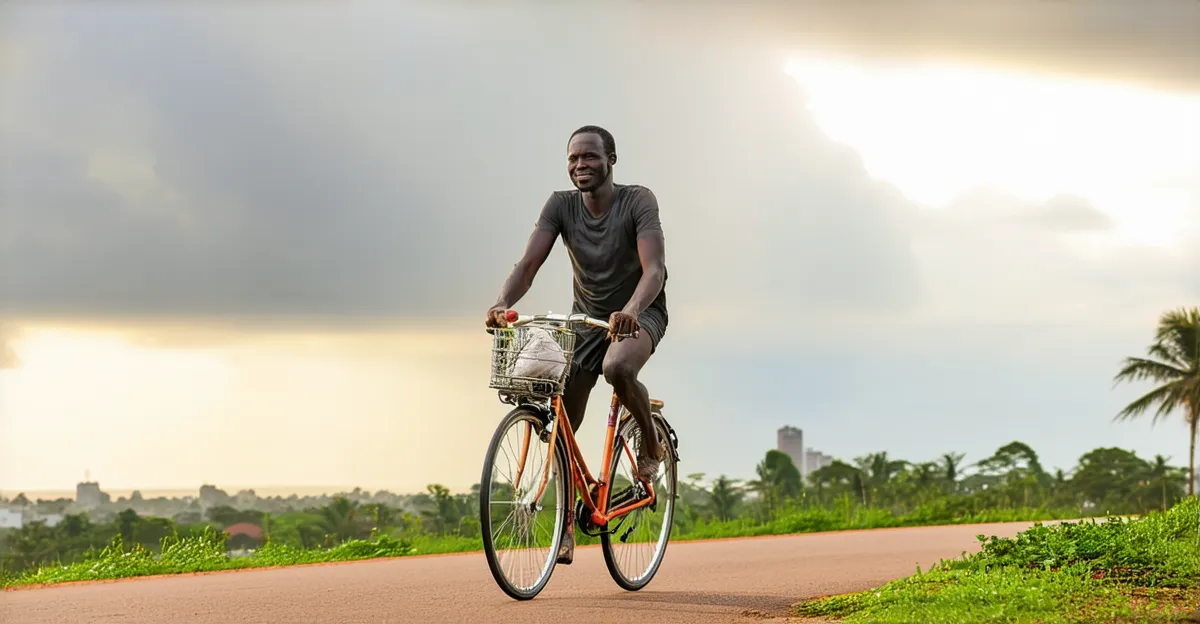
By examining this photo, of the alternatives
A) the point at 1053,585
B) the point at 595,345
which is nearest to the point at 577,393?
the point at 595,345

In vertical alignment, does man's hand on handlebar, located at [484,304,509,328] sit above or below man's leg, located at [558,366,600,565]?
above

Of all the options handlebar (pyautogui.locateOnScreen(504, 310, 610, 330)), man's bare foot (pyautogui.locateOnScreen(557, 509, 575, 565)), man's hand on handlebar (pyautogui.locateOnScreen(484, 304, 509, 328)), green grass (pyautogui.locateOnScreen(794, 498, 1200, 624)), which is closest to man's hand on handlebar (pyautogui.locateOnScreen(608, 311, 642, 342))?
handlebar (pyautogui.locateOnScreen(504, 310, 610, 330))

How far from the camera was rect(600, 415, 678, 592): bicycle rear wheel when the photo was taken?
7.86 meters

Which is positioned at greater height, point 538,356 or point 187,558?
point 538,356

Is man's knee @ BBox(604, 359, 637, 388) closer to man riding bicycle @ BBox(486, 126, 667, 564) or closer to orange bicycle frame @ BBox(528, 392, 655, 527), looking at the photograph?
man riding bicycle @ BBox(486, 126, 667, 564)

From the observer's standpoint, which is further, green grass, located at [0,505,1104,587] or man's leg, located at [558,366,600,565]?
green grass, located at [0,505,1104,587]

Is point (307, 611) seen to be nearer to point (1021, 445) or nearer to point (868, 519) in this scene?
point (868, 519)

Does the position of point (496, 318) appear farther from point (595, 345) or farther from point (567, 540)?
point (567, 540)

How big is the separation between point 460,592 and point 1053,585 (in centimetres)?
349

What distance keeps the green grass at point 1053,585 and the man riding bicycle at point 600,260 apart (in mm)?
1646

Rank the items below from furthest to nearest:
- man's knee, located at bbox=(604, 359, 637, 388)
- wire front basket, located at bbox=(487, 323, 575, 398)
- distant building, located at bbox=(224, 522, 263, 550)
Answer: distant building, located at bbox=(224, 522, 263, 550) → man's knee, located at bbox=(604, 359, 637, 388) → wire front basket, located at bbox=(487, 323, 575, 398)

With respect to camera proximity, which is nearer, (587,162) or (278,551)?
(587,162)

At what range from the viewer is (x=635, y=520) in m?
8.14

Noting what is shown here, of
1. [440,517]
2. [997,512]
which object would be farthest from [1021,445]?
[440,517]
